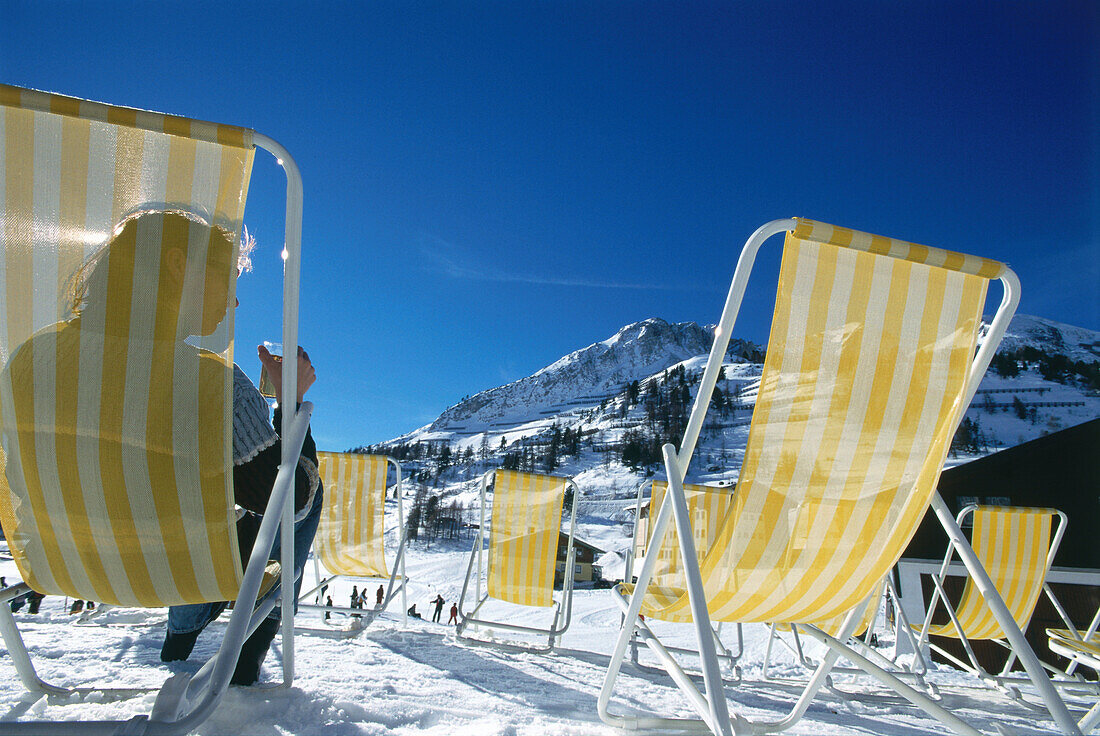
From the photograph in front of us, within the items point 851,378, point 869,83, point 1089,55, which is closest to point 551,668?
point 851,378

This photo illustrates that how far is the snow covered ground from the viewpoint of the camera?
1.10m

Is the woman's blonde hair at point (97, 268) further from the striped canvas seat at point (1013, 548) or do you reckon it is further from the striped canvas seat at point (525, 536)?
the striped canvas seat at point (1013, 548)

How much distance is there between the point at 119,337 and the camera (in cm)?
81

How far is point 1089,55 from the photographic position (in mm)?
5613

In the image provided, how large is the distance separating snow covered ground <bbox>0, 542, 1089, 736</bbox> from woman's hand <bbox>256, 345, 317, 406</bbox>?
2.09ft

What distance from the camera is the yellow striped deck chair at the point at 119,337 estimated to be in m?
0.80

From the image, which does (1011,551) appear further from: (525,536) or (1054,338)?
(1054,338)

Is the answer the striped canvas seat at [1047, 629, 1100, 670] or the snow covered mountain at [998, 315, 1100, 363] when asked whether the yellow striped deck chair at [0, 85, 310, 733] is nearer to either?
the striped canvas seat at [1047, 629, 1100, 670]

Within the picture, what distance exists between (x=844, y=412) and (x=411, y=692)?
1216 millimetres

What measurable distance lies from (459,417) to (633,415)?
7320 cm

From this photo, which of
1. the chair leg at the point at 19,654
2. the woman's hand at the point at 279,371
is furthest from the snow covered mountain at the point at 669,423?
the woman's hand at the point at 279,371

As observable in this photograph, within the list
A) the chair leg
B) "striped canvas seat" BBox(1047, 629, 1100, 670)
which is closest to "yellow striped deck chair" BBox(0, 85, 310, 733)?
the chair leg

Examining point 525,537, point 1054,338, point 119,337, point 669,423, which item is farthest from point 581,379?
point 119,337

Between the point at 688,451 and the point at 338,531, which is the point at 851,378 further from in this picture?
the point at 338,531
